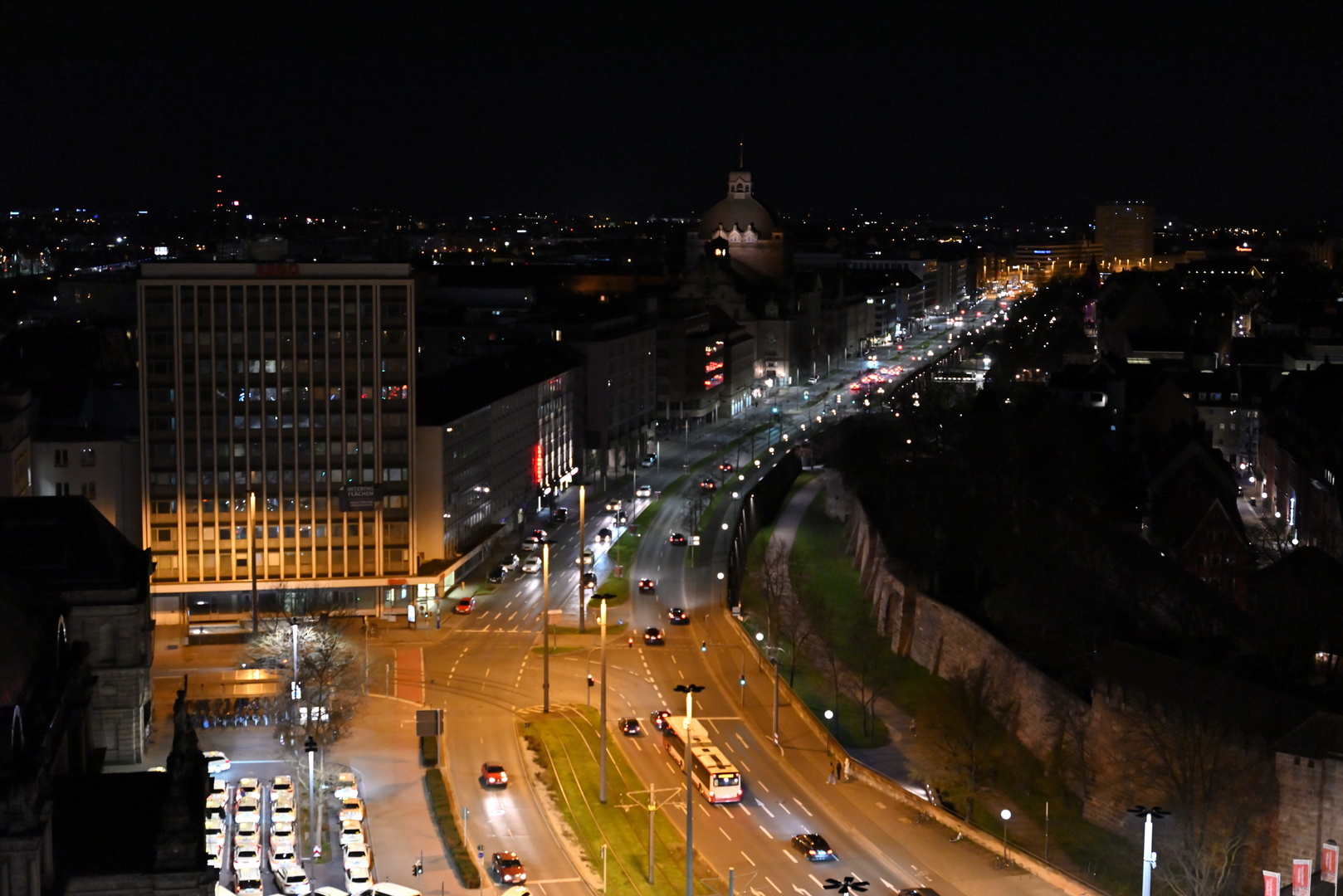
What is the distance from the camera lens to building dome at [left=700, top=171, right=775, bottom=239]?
15775 cm

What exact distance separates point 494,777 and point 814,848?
332 inches

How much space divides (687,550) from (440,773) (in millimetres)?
28930

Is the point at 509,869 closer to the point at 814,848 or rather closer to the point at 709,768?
the point at 814,848

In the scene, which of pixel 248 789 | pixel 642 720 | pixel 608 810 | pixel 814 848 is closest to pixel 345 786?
pixel 248 789

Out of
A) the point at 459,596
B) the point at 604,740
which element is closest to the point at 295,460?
the point at 459,596

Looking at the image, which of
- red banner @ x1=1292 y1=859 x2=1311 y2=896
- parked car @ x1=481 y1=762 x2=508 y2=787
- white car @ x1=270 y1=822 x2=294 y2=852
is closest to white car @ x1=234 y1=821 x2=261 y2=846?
white car @ x1=270 y1=822 x2=294 y2=852

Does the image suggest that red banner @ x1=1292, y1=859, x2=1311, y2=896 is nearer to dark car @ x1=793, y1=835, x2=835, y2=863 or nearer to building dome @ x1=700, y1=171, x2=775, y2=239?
dark car @ x1=793, y1=835, x2=835, y2=863

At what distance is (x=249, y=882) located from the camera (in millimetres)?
35812

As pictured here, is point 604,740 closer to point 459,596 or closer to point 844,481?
point 459,596

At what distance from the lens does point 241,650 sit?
178ft

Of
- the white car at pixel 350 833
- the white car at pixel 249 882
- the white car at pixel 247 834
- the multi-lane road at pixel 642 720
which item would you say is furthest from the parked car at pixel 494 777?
the white car at pixel 249 882

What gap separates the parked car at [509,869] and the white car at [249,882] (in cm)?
467

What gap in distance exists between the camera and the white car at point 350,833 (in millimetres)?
37656

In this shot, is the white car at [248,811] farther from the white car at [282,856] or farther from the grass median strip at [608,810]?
the grass median strip at [608,810]
